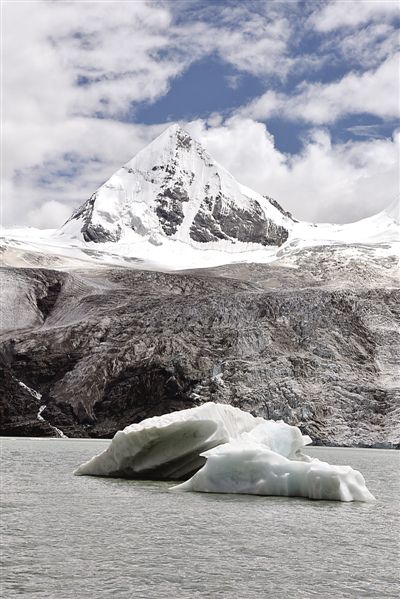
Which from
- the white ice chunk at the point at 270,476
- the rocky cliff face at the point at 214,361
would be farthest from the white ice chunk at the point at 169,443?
the rocky cliff face at the point at 214,361

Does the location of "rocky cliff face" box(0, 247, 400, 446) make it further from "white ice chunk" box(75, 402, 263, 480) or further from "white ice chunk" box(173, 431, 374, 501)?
"white ice chunk" box(173, 431, 374, 501)

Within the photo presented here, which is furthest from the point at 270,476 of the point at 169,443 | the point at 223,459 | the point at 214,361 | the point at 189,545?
the point at 214,361

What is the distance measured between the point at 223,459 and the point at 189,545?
6977mm

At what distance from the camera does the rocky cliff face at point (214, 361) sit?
77000mm

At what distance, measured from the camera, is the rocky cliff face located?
77.0 meters

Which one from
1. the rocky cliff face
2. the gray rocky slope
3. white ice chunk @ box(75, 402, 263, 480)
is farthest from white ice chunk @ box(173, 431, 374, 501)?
the rocky cliff face

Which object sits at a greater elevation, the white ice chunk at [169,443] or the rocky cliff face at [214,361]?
the rocky cliff face at [214,361]

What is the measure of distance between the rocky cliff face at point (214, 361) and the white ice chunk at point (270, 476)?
170 feet

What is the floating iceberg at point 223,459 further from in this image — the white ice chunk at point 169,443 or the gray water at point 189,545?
the gray water at point 189,545

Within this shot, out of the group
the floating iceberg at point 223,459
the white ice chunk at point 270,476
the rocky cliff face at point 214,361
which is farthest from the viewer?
the rocky cliff face at point 214,361

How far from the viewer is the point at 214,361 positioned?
275ft

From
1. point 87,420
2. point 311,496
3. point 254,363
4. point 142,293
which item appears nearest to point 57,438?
point 87,420

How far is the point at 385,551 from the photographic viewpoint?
599 inches

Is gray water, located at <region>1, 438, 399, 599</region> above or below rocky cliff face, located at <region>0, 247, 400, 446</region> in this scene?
below
